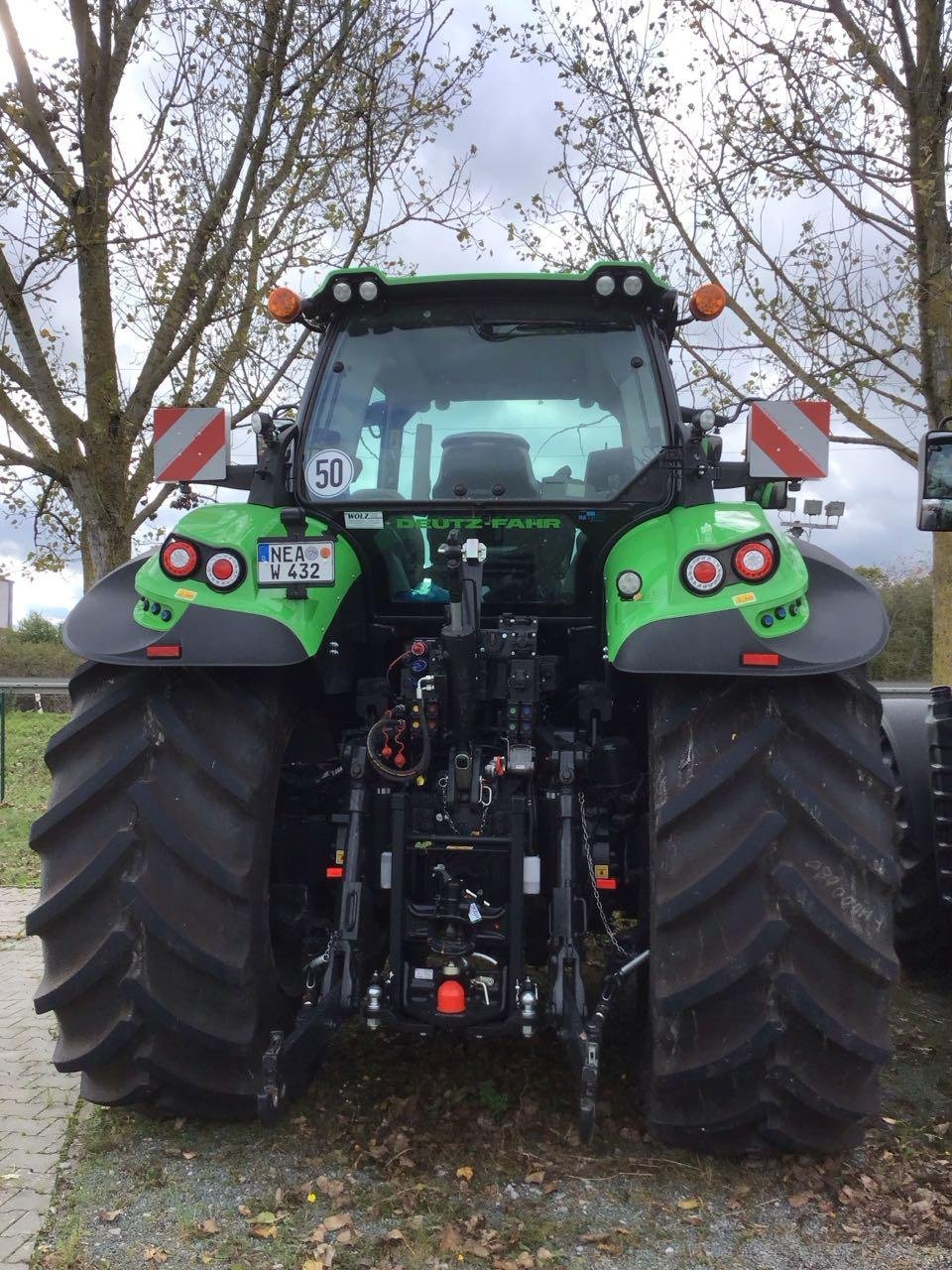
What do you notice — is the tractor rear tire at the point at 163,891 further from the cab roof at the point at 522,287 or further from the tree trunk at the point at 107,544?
the tree trunk at the point at 107,544

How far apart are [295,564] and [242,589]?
0.18m

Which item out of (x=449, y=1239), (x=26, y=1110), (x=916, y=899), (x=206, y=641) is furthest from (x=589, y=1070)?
(x=916, y=899)

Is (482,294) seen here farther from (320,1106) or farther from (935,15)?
(935,15)

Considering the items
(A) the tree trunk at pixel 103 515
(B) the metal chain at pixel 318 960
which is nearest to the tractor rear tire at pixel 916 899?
(B) the metal chain at pixel 318 960

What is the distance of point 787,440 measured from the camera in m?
3.49

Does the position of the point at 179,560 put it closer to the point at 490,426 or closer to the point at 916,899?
the point at 490,426

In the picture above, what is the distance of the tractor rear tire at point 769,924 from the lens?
2904mm

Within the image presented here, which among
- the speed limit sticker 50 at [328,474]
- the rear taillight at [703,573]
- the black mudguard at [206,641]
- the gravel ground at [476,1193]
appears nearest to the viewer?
the gravel ground at [476,1193]

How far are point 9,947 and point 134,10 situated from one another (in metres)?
8.01

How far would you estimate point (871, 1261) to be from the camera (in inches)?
109

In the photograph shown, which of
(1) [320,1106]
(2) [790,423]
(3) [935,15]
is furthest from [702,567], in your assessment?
(3) [935,15]

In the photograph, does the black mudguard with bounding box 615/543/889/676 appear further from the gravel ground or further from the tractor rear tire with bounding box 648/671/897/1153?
the gravel ground

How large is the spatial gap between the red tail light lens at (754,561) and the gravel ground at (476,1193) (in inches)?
67.9

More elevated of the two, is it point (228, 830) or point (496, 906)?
point (228, 830)
